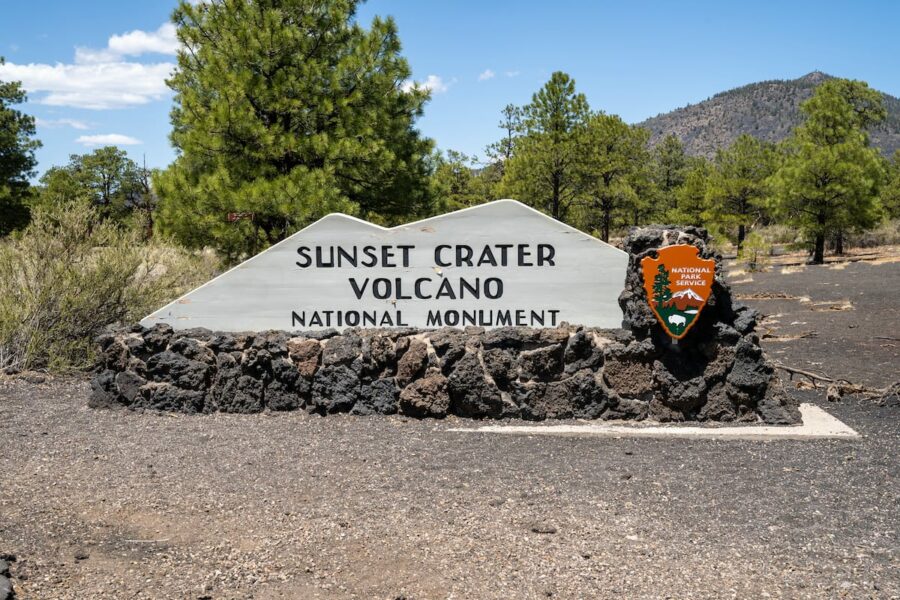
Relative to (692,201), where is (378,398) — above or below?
below

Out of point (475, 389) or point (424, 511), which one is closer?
point (424, 511)

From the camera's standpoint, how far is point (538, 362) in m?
6.44

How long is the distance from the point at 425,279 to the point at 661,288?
1.93 metres

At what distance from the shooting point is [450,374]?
6.52m

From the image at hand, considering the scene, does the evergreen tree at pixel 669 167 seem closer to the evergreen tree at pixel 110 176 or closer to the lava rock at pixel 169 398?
the evergreen tree at pixel 110 176

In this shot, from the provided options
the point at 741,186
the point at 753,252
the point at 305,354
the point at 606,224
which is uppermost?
the point at 741,186

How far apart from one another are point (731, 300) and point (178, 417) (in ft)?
14.8

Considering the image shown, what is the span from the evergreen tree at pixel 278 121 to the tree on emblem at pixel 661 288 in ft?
22.0

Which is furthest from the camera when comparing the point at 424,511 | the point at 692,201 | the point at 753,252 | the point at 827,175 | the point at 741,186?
the point at 692,201

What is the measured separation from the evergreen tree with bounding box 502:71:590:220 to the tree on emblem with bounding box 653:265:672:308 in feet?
70.6

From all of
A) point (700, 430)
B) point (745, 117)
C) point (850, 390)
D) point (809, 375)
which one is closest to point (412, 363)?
point (700, 430)

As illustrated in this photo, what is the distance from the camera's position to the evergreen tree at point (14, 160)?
30.8 m

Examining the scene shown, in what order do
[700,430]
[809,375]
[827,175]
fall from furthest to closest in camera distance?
[827,175]
[809,375]
[700,430]

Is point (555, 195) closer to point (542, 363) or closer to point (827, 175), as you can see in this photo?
point (827, 175)
